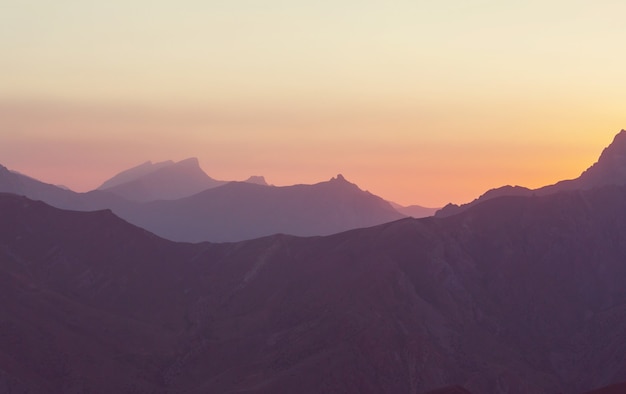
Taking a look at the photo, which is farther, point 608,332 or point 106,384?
point 608,332

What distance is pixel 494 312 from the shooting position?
192 metres

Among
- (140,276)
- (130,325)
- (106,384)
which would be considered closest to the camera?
(106,384)

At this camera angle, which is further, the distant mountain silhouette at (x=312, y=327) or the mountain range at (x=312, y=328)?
the distant mountain silhouette at (x=312, y=327)

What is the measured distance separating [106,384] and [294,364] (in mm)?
24560

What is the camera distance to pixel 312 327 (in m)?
172

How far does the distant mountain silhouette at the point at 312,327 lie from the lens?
16062 centimetres

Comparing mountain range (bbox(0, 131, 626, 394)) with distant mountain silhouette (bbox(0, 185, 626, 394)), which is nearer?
mountain range (bbox(0, 131, 626, 394))

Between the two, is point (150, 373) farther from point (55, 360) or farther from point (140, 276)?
point (140, 276)

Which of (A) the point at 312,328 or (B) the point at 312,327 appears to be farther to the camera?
(B) the point at 312,327

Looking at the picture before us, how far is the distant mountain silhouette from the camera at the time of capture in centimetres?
16062

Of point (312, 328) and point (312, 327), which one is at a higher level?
point (312, 327)

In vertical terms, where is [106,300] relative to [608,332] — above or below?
above

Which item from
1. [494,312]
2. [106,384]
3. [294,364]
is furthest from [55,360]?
[494,312]

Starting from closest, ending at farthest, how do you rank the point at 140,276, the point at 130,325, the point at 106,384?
the point at 106,384 → the point at 130,325 → the point at 140,276
